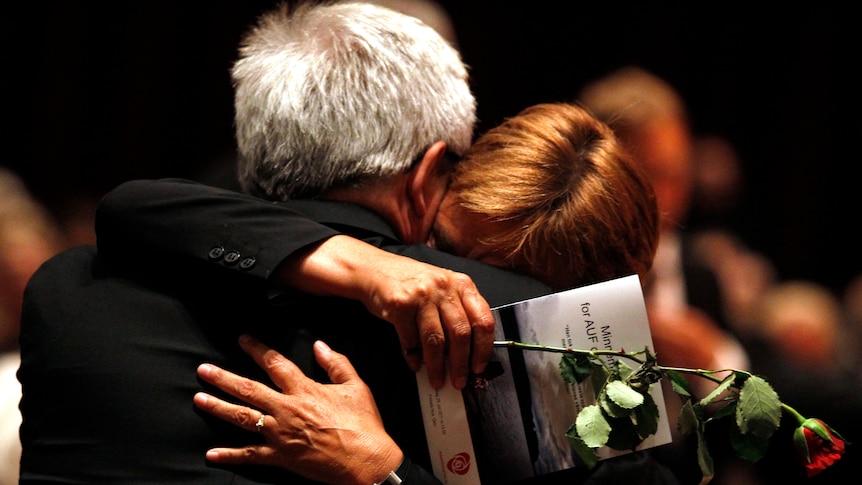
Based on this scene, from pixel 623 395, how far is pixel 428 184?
0.53 meters

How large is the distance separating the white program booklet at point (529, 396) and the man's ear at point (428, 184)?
335 millimetres

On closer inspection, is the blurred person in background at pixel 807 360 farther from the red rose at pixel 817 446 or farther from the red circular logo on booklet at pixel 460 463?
the red circular logo on booklet at pixel 460 463

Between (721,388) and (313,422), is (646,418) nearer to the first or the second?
(721,388)

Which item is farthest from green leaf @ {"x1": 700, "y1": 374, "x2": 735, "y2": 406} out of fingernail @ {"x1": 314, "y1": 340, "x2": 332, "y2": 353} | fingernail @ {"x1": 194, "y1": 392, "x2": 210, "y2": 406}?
fingernail @ {"x1": 194, "y1": 392, "x2": 210, "y2": 406}

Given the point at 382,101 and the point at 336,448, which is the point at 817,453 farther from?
the point at 382,101

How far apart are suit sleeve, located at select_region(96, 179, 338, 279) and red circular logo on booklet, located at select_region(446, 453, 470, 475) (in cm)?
36

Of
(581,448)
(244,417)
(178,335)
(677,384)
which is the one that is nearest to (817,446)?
(677,384)

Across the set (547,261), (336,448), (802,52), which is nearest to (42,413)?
(336,448)

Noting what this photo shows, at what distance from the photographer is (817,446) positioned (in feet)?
3.30

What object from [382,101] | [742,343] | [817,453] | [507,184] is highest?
[382,101]

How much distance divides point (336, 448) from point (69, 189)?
4.75 feet

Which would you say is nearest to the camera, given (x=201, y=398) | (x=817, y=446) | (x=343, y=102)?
(x=817, y=446)

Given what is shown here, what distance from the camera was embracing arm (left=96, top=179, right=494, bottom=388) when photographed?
103 centimetres

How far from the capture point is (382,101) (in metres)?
1.31
